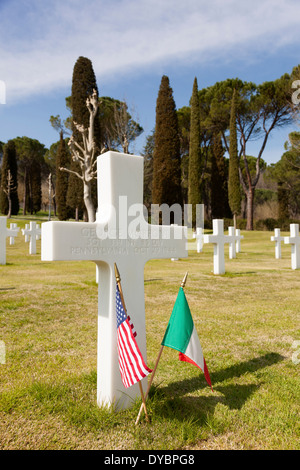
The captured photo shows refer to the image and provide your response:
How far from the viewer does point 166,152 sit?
1044 inches

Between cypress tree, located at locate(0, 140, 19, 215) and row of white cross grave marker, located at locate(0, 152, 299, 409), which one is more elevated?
cypress tree, located at locate(0, 140, 19, 215)

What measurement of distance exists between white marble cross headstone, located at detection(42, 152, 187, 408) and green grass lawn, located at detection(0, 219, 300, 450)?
0.23 m

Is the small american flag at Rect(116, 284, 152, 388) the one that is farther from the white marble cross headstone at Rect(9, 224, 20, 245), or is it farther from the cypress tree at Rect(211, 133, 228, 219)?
the cypress tree at Rect(211, 133, 228, 219)

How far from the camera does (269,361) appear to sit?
120 inches

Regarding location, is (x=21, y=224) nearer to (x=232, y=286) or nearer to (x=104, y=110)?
(x=104, y=110)

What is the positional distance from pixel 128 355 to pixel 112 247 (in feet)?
2.25

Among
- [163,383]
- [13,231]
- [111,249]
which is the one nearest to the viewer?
[111,249]

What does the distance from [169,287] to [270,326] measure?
117 inches

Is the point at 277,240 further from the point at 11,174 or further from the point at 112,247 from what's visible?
the point at 11,174

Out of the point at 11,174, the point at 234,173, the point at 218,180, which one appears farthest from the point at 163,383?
the point at 11,174

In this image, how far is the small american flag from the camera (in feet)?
6.22

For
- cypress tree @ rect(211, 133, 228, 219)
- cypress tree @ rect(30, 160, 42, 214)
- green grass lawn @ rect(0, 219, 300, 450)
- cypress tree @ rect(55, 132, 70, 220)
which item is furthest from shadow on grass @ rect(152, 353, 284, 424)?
cypress tree @ rect(30, 160, 42, 214)

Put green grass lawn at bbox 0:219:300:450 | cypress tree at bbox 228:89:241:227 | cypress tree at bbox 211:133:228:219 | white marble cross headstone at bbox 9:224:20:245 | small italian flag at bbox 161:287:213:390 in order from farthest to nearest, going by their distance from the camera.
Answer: cypress tree at bbox 211:133:228:219
cypress tree at bbox 228:89:241:227
white marble cross headstone at bbox 9:224:20:245
small italian flag at bbox 161:287:213:390
green grass lawn at bbox 0:219:300:450

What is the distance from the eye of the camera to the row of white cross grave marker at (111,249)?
2070mm
